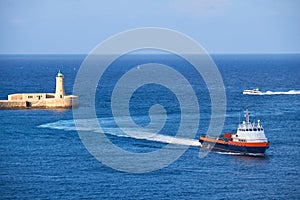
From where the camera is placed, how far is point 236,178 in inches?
2719

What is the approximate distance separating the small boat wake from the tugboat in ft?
7.73

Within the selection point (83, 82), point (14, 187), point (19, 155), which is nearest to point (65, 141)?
point (19, 155)

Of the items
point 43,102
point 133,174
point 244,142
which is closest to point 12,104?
point 43,102

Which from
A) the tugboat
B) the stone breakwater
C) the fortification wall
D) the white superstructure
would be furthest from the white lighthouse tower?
the white superstructure

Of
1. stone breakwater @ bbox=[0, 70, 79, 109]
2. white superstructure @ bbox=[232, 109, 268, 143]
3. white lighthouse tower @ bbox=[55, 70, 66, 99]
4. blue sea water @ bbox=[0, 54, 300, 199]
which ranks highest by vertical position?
white lighthouse tower @ bbox=[55, 70, 66, 99]

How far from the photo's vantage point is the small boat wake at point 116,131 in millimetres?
86125

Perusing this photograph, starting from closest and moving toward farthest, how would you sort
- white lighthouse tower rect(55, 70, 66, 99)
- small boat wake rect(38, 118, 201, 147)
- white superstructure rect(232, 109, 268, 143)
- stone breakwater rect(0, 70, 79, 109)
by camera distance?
white superstructure rect(232, 109, 268, 143) → small boat wake rect(38, 118, 201, 147) → stone breakwater rect(0, 70, 79, 109) → white lighthouse tower rect(55, 70, 66, 99)

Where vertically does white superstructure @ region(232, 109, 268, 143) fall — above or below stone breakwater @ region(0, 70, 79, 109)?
below

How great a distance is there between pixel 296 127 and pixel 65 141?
3080 centimetres

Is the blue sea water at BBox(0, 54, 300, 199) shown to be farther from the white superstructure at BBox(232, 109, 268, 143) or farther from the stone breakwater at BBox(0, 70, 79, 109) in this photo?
the stone breakwater at BBox(0, 70, 79, 109)

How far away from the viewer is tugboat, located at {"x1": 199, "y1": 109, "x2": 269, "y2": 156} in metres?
80.9

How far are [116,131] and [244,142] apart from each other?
17.5 meters

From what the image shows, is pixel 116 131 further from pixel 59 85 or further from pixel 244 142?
pixel 59 85

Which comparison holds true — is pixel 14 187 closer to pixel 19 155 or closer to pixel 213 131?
pixel 19 155
